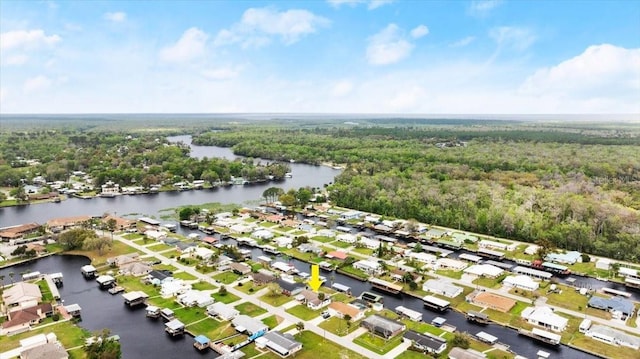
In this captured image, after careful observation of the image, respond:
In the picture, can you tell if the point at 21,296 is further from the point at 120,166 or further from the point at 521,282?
the point at 120,166

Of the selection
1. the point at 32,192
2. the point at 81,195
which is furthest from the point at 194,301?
the point at 32,192

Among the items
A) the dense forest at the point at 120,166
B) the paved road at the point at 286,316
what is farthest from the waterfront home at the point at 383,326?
the dense forest at the point at 120,166

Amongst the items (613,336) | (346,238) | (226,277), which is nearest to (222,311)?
(226,277)

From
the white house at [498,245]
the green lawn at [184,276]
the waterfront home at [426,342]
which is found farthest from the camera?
the white house at [498,245]

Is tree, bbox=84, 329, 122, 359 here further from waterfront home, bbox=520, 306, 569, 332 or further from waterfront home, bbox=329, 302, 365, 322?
waterfront home, bbox=520, 306, 569, 332

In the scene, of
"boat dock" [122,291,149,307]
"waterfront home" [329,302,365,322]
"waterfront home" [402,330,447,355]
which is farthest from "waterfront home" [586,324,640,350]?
"boat dock" [122,291,149,307]

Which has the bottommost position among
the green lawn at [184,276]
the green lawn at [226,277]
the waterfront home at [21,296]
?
the green lawn at [226,277]

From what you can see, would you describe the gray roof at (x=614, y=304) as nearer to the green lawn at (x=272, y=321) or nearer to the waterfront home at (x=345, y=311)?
the waterfront home at (x=345, y=311)
